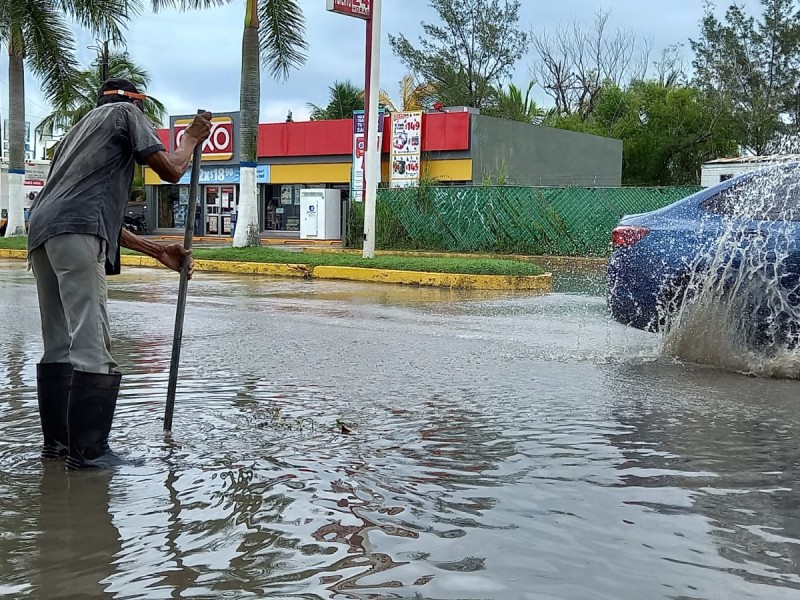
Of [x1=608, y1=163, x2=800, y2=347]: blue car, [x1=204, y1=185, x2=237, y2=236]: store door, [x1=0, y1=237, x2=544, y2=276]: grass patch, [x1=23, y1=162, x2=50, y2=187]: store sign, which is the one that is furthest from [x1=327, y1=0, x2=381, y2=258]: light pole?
[x1=23, y1=162, x2=50, y2=187]: store sign

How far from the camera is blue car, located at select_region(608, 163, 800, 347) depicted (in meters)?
5.73

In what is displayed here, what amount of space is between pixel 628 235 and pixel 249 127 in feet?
49.5

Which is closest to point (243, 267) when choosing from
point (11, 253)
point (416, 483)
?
point (11, 253)

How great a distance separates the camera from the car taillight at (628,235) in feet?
20.7

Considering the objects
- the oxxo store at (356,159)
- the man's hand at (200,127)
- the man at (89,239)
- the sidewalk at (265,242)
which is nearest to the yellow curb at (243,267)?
the oxxo store at (356,159)

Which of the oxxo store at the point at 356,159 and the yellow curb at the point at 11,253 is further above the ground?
the oxxo store at the point at 356,159

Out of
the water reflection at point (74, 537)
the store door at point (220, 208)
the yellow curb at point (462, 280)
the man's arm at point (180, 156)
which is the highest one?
the store door at point (220, 208)

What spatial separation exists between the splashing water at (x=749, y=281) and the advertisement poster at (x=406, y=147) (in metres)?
22.4

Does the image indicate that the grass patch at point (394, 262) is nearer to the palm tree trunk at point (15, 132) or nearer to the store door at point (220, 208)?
the palm tree trunk at point (15, 132)

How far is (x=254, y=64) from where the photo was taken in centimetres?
2005

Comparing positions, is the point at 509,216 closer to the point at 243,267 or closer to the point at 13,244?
the point at 243,267

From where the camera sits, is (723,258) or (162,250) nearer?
(162,250)

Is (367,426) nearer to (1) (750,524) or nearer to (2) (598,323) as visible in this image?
(1) (750,524)

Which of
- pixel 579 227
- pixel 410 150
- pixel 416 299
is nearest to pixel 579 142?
pixel 410 150
